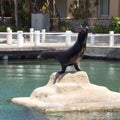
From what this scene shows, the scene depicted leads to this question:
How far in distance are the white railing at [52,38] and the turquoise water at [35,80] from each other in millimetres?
1254

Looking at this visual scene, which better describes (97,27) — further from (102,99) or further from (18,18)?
(102,99)

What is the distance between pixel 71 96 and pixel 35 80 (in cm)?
806

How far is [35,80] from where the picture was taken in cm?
2516

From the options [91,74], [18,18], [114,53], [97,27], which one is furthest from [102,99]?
[18,18]

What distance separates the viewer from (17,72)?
28.6 meters

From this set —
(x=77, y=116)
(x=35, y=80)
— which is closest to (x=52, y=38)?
(x=35, y=80)

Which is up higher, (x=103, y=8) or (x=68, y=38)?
(x=103, y=8)

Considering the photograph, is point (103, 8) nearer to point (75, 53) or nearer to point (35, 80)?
point (35, 80)

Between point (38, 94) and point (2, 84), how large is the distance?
6.19 meters

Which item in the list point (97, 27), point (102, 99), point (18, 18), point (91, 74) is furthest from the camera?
point (18, 18)

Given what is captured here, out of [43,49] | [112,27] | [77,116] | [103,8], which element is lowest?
[43,49]

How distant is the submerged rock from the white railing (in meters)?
16.3

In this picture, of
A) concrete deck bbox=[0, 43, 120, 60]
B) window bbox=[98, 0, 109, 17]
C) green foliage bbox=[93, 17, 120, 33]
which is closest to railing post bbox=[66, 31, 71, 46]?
concrete deck bbox=[0, 43, 120, 60]

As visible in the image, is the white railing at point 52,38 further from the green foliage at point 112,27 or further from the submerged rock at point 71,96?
the submerged rock at point 71,96
